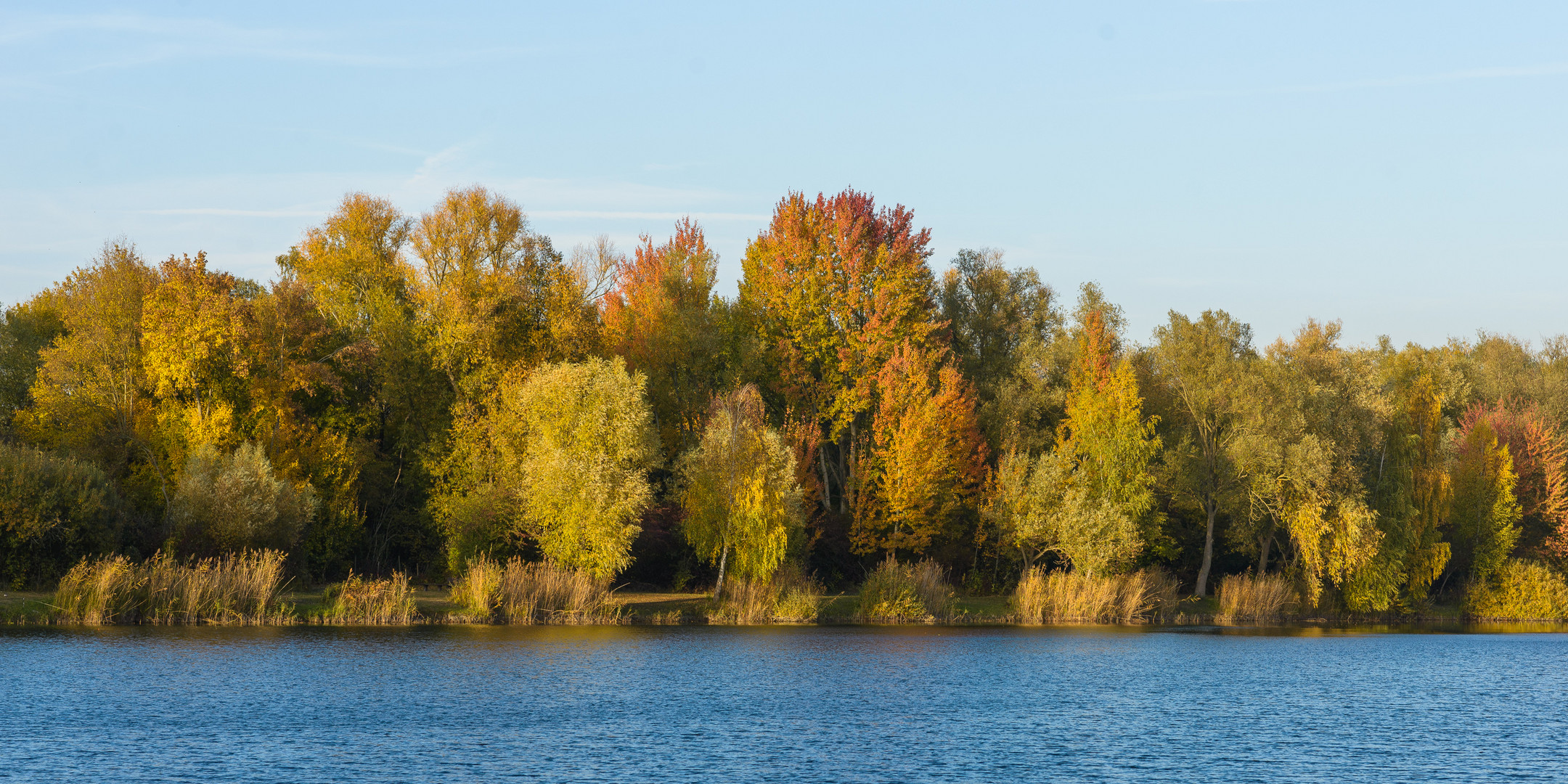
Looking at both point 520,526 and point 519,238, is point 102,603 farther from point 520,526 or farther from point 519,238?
point 519,238

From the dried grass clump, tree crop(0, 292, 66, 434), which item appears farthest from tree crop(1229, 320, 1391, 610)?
tree crop(0, 292, 66, 434)

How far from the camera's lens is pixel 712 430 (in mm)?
59625

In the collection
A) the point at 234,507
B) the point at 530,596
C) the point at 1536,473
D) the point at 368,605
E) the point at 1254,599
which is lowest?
the point at 368,605

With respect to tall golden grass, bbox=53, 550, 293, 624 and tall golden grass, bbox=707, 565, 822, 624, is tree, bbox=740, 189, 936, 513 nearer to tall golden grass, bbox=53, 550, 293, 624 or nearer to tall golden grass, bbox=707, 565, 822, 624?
tall golden grass, bbox=707, 565, 822, 624

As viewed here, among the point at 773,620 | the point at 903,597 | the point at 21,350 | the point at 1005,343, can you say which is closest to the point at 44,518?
the point at 21,350

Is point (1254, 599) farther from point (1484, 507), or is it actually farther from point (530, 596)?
point (530, 596)

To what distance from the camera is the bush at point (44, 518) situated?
48750mm

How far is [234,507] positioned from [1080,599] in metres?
39.8

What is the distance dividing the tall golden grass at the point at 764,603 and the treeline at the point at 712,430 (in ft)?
3.81

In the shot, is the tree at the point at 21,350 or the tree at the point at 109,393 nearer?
the tree at the point at 109,393

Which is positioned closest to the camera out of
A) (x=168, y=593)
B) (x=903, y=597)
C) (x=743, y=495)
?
(x=168, y=593)

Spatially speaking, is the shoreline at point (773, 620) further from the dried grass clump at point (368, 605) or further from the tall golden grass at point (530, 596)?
the tall golden grass at point (530, 596)

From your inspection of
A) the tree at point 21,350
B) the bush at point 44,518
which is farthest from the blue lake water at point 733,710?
the tree at point 21,350

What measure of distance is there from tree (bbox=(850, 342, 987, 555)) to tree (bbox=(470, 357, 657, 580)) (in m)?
14.7
